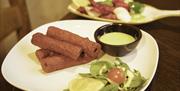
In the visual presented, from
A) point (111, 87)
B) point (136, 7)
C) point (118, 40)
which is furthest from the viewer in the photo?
Result: point (136, 7)

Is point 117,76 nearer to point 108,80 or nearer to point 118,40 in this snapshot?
point 108,80

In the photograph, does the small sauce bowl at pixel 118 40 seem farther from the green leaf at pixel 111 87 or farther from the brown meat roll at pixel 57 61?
the green leaf at pixel 111 87

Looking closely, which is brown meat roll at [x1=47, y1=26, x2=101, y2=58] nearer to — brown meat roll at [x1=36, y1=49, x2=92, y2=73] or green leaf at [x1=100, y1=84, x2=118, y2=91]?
brown meat roll at [x1=36, y1=49, x2=92, y2=73]

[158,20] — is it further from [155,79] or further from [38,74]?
[38,74]

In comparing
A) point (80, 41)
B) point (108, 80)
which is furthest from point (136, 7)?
point (108, 80)

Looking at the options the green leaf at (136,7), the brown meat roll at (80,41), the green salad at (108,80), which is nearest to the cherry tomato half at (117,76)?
the green salad at (108,80)
